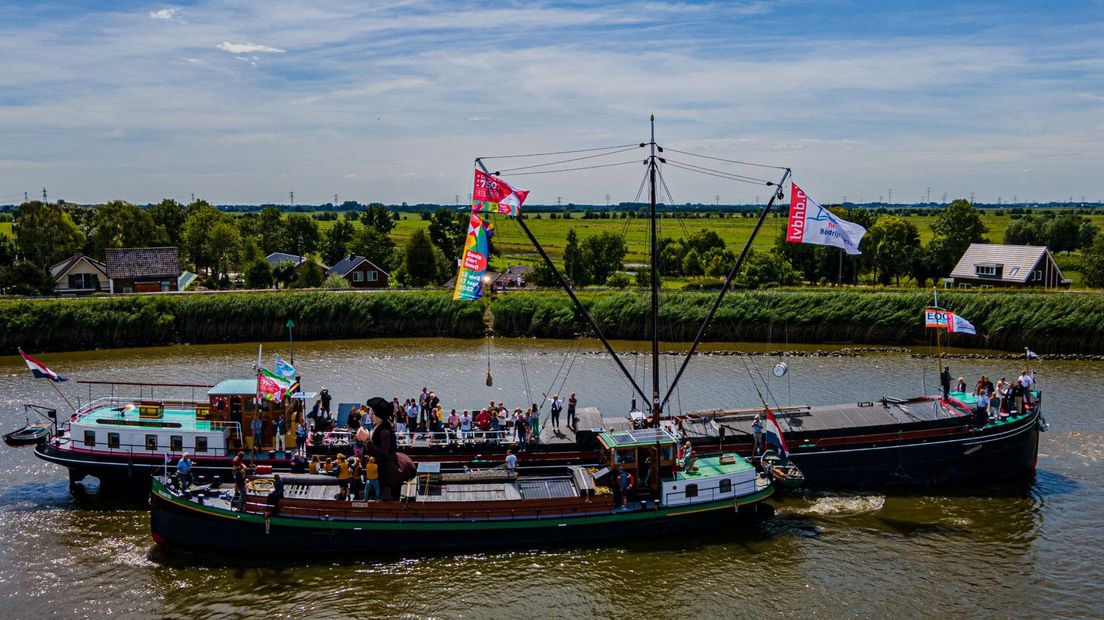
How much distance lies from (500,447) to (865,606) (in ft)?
42.4

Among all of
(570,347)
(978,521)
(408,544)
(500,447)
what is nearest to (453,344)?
(570,347)

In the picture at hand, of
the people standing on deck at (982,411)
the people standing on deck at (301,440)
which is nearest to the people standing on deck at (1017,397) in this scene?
the people standing on deck at (982,411)

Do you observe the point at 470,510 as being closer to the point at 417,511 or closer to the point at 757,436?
the point at 417,511

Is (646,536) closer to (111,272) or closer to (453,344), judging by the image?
(453,344)

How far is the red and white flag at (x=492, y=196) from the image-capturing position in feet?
95.0

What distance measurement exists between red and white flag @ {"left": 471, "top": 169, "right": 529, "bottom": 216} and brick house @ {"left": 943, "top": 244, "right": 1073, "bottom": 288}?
65785 millimetres

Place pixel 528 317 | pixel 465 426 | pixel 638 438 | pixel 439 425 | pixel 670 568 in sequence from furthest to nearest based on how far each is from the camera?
pixel 528 317
pixel 439 425
pixel 465 426
pixel 638 438
pixel 670 568

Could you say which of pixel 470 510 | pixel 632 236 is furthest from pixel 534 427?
pixel 632 236

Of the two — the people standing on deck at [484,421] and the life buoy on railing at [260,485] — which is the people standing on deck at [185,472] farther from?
the people standing on deck at [484,421]

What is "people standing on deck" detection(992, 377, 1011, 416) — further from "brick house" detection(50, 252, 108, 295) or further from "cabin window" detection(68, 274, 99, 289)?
"cabin window" detection(68, 274, 99, 289)

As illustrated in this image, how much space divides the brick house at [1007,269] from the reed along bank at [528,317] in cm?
1709

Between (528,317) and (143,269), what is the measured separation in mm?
40913

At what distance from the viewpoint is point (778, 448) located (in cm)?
2986

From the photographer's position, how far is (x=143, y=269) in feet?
268
